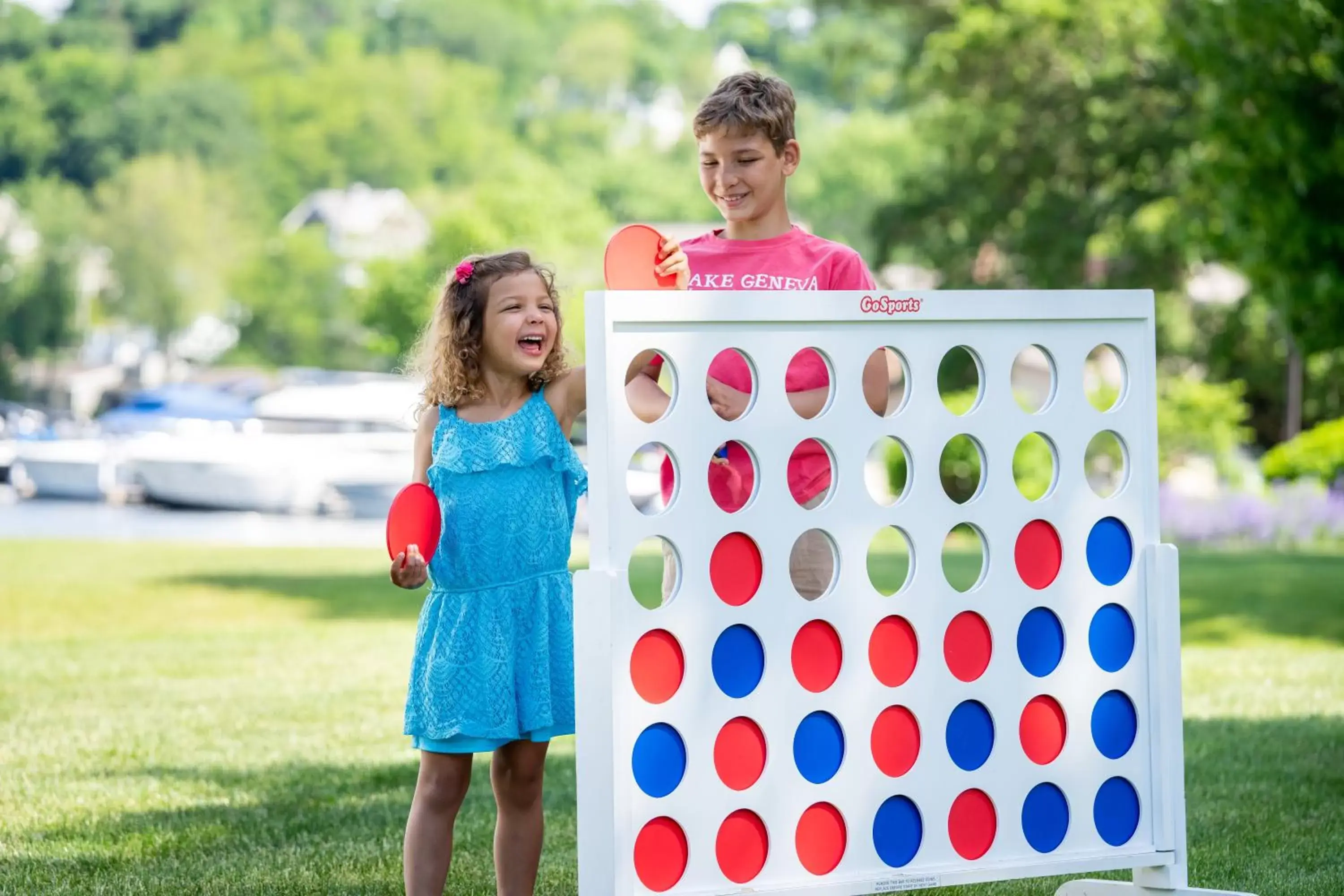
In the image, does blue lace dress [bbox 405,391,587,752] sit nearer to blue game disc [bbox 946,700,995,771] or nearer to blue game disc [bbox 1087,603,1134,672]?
blue game disc [bbox 946,700,995,771]

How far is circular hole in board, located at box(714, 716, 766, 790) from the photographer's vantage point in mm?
2738

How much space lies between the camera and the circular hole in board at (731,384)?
9.19 ft

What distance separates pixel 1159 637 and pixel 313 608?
8369 mm

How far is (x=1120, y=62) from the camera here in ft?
61.3

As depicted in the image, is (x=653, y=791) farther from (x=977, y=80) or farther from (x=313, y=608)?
(x=977, y=80)

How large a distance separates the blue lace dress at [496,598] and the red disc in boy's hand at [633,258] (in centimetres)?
37

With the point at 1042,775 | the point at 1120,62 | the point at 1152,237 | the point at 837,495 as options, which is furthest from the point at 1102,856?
the point at 1152,237

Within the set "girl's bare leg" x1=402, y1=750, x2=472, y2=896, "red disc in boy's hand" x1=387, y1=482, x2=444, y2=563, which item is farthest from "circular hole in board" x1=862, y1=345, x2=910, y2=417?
"girl's bare leg" x1=402, y1=750, x2=472, y2=896

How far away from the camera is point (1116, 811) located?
3.07 metres

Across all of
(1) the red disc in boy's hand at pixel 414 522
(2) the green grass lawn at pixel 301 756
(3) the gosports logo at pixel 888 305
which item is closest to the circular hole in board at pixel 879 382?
(3) the gosports logo at pixel 888 305

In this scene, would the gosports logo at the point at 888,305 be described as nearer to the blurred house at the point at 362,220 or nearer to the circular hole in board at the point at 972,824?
the circular hole in board at the point at 972,824

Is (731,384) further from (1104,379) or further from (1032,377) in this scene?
(1032,377)

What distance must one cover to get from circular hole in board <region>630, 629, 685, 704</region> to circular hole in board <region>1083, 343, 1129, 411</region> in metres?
0.88

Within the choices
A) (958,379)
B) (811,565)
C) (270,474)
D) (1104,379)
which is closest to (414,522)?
(811,565)
